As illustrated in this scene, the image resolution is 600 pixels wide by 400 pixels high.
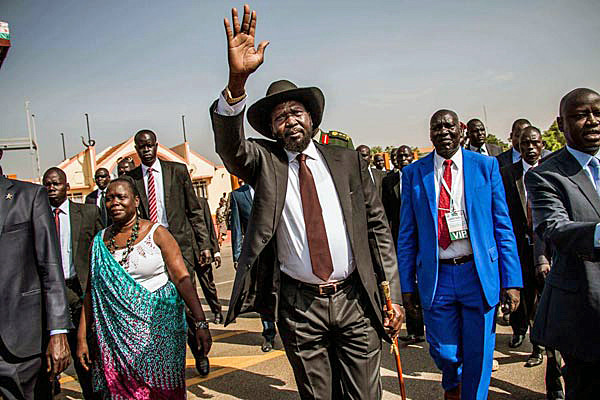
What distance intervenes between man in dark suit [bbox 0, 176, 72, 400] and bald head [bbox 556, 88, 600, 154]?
325 centimetres

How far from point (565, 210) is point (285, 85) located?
1.79m

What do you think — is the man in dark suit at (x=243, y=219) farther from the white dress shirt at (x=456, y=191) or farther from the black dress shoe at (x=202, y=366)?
the white dress shirt at (x=456, y=191)

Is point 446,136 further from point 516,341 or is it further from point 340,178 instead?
point 516,341

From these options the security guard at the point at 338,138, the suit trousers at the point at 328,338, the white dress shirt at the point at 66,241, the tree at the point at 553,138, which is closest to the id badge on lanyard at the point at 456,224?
the suit trousers at the point at 328,338

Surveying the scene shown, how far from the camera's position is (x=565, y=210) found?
3.01 meters

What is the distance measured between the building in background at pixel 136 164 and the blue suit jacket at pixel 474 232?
28.0m

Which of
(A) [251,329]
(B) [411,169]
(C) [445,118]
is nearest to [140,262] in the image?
(B) [411,169]

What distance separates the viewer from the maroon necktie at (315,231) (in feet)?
10.2

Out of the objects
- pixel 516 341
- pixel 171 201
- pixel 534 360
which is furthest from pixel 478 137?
pixel 171 201

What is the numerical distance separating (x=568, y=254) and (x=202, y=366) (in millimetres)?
3925

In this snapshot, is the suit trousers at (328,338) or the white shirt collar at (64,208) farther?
the white shirt collar at (64,208)

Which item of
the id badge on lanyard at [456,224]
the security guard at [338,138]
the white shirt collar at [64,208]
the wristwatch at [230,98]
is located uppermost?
the security guard at [338,138]

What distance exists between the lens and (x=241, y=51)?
8.90ft

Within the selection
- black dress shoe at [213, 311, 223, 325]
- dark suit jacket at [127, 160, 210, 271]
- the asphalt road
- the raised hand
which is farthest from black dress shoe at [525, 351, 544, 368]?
black dress shoe at [213, 311, 223, 325]
